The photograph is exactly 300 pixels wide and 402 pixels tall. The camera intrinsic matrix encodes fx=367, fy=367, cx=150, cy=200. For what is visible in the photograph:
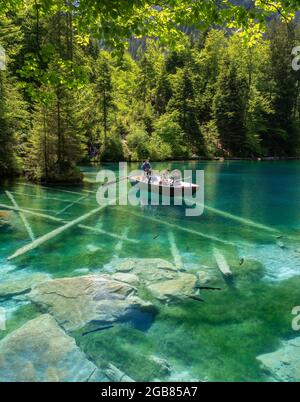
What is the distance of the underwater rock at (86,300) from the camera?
9.12m

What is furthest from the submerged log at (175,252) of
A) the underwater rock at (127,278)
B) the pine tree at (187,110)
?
the pine tree at (187,110)

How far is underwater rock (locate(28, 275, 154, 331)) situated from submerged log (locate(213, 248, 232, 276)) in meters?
3.48

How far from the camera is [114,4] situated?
561 cm

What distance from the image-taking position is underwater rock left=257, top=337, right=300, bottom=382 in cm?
711

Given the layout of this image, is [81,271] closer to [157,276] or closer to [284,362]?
[157,276]

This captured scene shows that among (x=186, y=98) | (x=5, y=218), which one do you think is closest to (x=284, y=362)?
(x=5, y=218)

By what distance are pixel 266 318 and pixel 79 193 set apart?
21.4 metres

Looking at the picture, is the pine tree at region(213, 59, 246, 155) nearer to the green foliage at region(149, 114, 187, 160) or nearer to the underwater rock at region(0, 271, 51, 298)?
the green foliage at region(149, 114, 187, 160)

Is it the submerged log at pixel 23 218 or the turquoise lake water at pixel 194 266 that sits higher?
the submerged log at pixel 23 218

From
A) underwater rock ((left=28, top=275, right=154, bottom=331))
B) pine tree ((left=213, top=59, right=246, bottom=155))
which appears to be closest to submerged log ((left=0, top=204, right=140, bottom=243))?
underwater rock ((left=28, top=275, right=154, bottom=331))

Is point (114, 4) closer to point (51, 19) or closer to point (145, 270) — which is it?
point (145, 270)

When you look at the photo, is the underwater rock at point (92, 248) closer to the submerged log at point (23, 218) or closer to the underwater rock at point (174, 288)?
the submerged log at point (23, 218)

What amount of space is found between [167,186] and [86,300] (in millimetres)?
16397

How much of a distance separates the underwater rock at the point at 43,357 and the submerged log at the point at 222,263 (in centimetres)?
612
